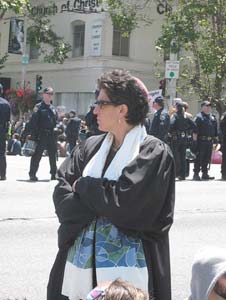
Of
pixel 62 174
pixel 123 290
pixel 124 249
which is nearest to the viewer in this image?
pixel 123 290

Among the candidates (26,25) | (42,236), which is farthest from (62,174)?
(26,25)

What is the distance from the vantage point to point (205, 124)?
1641 cm

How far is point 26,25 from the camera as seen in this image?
40719mm

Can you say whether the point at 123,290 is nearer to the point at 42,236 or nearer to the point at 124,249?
the point at 124,249

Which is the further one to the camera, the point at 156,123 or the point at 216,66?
the point at 216,66

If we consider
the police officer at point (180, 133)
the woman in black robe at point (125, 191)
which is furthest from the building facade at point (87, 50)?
the woman in black robe at point (125, 191)

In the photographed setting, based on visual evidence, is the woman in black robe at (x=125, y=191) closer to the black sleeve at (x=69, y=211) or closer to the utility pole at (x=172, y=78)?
the black sleeve at (x=69, y=211)

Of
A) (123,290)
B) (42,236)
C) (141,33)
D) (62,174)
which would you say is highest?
(141,33)

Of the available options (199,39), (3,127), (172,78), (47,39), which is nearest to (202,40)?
(199,39)

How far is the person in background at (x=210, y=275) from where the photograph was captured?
279cm

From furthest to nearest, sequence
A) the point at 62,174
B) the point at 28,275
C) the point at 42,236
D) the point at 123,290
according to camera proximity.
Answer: the point at 42,236, the point at 28,275, the point at 62,174, the point at 123,290

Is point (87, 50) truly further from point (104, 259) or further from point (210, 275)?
point (210, 275)

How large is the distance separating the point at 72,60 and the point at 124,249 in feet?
122

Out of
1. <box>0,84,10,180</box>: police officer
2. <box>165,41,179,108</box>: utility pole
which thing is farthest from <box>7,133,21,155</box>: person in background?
<box>0,84,10,180</box>: police officer
